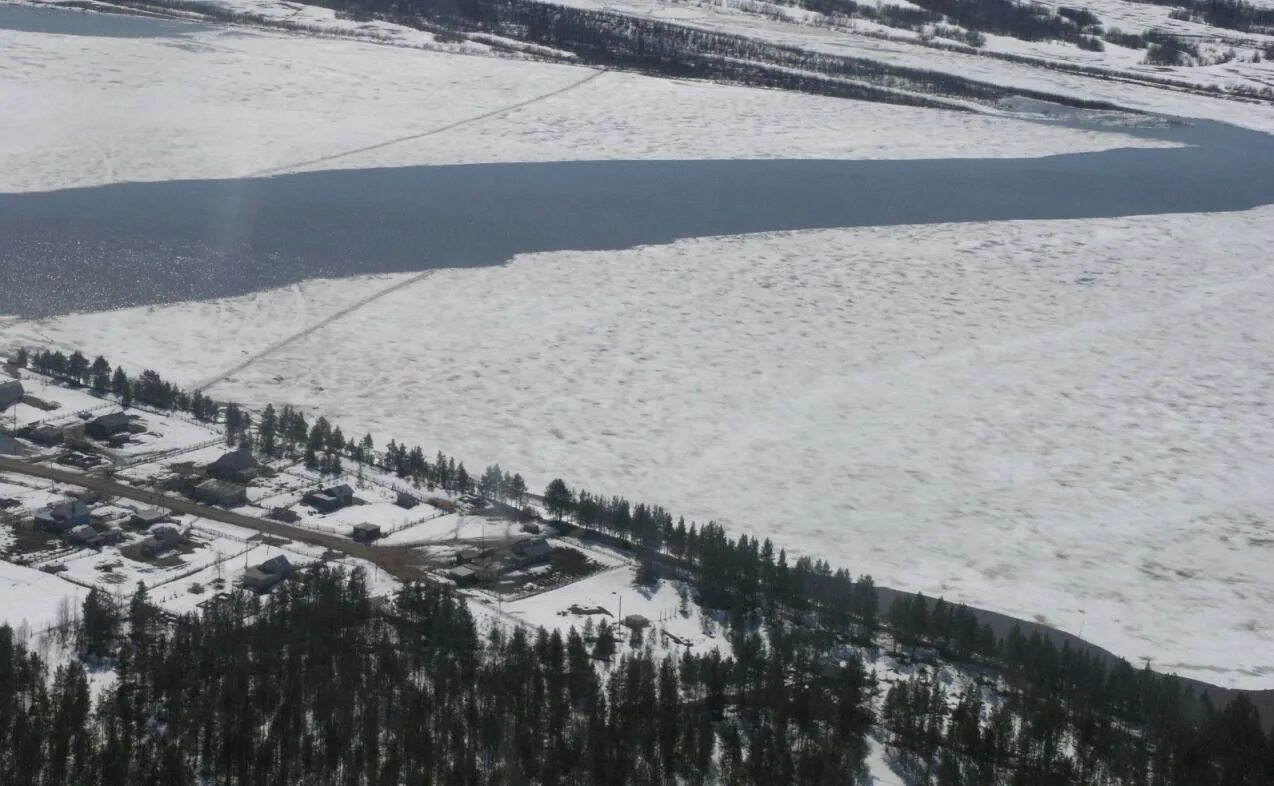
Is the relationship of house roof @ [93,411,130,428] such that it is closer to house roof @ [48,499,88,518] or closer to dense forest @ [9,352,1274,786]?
house roof @ [48,499,88,518]

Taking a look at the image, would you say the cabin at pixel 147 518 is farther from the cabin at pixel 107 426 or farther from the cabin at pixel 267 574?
the cabin at pixel 107 426

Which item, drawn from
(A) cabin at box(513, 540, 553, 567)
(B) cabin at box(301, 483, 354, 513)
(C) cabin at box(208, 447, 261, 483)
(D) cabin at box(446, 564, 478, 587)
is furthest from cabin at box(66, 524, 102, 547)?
(A) cabin at box(513, 540, 553, 567)

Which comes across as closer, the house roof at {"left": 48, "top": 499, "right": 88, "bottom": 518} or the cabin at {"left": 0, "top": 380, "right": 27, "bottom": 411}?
the house roof at {"left": 48, "top": 499, "right": 88, "bottom": 518}

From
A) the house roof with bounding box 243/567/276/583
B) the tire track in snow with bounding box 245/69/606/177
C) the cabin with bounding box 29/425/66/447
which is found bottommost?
the cabin with bounding box 29/425/66/447

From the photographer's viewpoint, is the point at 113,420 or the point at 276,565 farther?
the point at 113,420

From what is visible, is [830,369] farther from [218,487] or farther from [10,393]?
[10,393]

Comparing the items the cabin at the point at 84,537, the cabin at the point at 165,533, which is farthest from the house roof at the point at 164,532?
the cabin at the point at 84,537

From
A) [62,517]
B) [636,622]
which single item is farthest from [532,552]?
[62,517]
